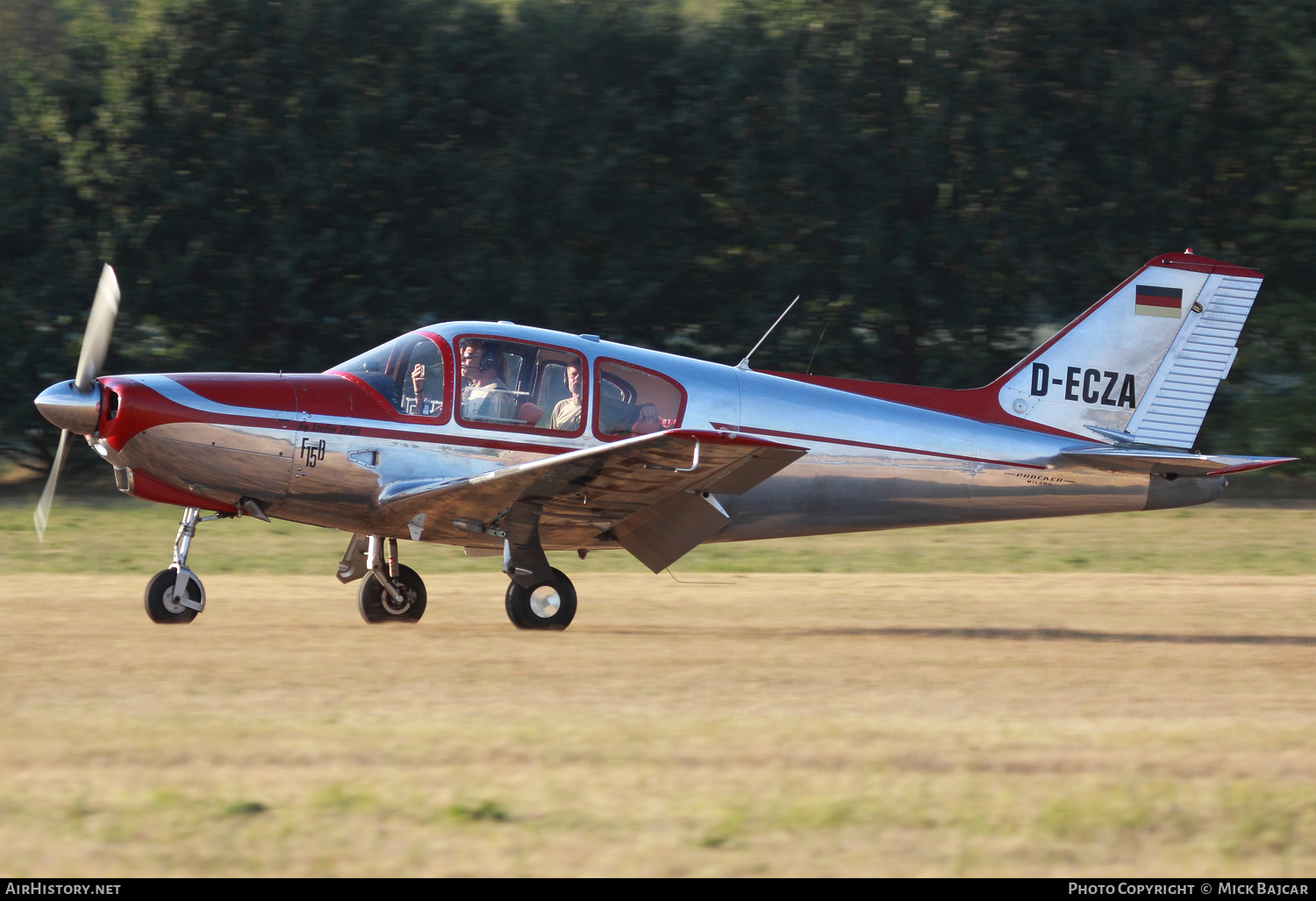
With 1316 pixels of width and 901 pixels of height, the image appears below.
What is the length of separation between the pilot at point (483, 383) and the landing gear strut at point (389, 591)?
3.67 ft

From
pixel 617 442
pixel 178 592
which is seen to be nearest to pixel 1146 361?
pixel 617 442

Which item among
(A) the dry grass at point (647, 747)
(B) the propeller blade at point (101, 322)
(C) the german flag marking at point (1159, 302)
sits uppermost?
(C) the german flag marking at point (1159, 302)

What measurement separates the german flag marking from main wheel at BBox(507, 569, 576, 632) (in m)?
4.55

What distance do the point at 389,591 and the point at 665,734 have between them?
430 cm

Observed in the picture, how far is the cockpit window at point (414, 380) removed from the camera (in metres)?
8.77

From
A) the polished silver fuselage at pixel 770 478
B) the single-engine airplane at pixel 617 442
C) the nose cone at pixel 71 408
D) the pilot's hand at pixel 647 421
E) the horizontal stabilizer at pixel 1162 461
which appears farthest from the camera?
the horizontal stabilizer at pixel 1162 461

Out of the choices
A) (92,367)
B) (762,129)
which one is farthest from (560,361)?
(762,129)

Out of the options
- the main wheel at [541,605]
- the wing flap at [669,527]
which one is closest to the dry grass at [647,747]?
the main wheel at [541,605]

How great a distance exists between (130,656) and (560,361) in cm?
316

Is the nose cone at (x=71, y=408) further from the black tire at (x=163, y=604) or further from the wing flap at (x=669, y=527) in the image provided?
the wing flap at (x=669, y=527)

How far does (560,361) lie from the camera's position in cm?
892

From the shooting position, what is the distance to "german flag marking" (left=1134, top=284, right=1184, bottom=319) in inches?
392

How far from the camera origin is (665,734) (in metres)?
5.46
